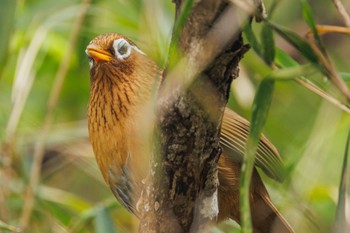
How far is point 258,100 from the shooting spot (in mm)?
2889

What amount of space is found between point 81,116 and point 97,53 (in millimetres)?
1952

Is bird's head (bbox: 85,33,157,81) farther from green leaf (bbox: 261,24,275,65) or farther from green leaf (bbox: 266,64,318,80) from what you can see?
green leaf (bbox: 266,64,318,80)

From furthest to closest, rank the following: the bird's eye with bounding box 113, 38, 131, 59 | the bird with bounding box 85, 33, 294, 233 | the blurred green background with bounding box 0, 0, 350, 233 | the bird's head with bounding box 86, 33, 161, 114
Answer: the blurred green background with bounding box 0, 0, 350, 233
the bird's eye with bounding box 113, 38, 131, 59
the bird's head with bounding box 86, 33, 161, 114
the bird with bounding box 85, 33, 294, 233

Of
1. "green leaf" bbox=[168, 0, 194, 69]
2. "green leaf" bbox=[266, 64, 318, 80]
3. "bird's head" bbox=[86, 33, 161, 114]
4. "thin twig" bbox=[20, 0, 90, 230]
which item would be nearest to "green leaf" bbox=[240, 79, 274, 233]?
"green leaf" bbox=[266, 64, 318, 80]

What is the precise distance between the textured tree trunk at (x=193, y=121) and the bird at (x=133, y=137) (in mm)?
526

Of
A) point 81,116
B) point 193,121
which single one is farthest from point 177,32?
point 81,116

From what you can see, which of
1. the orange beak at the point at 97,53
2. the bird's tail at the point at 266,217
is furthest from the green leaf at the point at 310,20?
the bird's tail at the point at 266,217

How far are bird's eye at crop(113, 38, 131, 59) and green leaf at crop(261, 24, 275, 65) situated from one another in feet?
3.88

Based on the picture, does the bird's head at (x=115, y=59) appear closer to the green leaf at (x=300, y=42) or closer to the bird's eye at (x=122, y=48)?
the bird's eye at (x=122, y=48)

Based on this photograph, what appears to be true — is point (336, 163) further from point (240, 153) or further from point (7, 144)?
point (7, 144)

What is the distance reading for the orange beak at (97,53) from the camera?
3.96 m

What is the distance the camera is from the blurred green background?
4.28 metres

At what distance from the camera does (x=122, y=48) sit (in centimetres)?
408

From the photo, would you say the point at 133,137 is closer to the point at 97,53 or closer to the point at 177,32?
the point at 97,53
